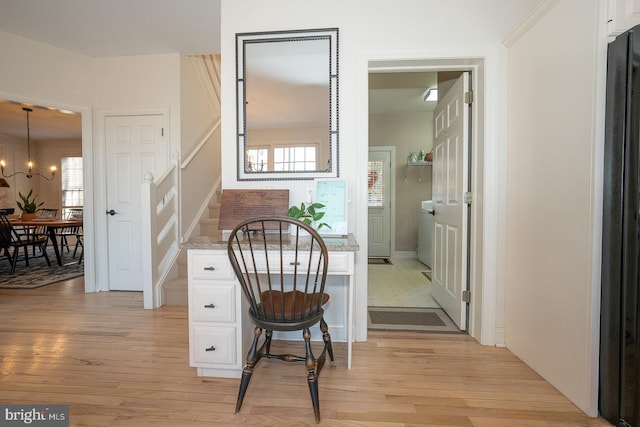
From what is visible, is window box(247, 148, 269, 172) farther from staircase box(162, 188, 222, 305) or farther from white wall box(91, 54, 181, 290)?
white wall box(91, 54, 181, 290)

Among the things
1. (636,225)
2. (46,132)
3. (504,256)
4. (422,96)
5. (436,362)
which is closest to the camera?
(636,225)

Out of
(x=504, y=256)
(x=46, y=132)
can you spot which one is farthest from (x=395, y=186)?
(x=46, y=132)

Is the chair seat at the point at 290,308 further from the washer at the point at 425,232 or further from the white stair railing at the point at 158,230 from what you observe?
the washer at the point at 425,232

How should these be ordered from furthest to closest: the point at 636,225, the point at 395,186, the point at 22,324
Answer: the point at 395,186
the point at 22,324
the point at 636,225

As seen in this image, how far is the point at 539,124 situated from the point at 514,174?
0.35 meters

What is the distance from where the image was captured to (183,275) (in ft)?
10.2

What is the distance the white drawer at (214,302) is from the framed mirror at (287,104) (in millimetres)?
882

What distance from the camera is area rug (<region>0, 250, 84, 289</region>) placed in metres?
3.49

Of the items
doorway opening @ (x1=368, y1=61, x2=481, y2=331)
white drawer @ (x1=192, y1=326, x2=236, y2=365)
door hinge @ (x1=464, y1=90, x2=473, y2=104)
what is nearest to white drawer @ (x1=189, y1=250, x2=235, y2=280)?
white drawer @ (x1=192, y1=326, x2=236, y2=365)

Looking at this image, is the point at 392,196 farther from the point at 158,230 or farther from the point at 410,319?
the point at 158,230

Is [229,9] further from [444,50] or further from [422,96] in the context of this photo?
[422,96]

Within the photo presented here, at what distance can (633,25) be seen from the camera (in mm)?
1233

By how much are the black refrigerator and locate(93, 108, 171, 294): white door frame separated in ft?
12.7

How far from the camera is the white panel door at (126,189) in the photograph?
10.5 feet
